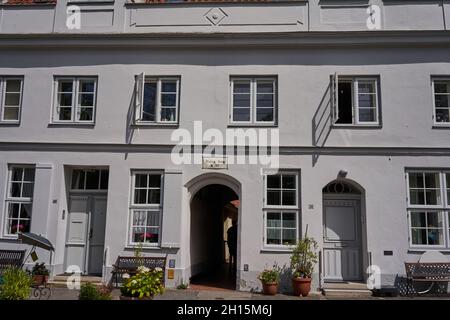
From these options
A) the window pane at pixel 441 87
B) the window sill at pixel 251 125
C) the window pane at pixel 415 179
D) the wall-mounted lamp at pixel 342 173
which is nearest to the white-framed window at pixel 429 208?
the window pane at pixel 415 179

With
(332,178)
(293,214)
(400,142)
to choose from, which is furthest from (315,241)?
(400,142)

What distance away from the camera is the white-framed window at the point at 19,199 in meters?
12.4

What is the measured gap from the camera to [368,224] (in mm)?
11422

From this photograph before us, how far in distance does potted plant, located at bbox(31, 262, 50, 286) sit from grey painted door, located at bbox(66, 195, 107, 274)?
Answer: 0.84 m

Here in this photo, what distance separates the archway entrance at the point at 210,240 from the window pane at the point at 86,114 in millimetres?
4036

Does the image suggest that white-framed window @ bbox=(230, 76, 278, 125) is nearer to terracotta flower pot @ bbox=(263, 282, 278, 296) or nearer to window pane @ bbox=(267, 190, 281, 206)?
window pane @ bbox=(267, 190, 281, 206)

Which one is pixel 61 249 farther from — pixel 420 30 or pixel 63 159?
pixel 420 30

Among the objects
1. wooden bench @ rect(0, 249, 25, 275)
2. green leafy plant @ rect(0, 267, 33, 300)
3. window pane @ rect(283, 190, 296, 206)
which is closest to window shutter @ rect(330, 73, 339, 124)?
window pane @ rect(283, 190, 296, 206)

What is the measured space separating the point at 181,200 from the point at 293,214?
321cm

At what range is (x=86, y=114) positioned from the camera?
41.8 feet

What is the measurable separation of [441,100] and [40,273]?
12448mm

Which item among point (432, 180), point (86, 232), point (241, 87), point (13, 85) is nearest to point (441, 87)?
point (432, 180)

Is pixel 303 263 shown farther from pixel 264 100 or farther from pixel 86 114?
pixel 86 114

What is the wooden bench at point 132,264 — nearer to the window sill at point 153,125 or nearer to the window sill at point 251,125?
the window sill at point 153,125
